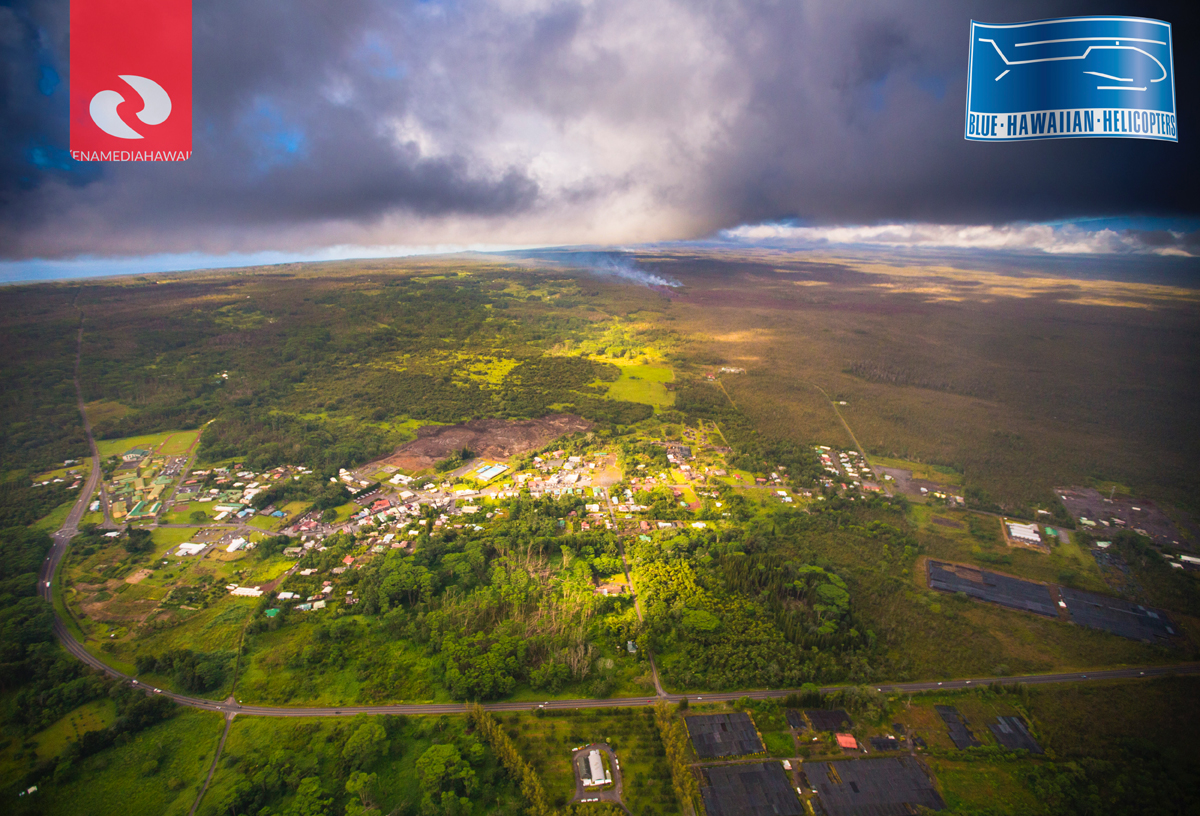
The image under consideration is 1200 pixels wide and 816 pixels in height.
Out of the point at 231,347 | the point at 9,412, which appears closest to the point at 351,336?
the point at 231,347

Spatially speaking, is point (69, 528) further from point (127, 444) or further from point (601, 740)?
point (601, 740)

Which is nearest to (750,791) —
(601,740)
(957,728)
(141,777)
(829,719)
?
(829,719)

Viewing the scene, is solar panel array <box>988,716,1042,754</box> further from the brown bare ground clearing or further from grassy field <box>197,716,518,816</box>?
the brown bare ground clearing

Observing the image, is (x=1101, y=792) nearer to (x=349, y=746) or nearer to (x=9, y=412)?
(x=349, y=746)

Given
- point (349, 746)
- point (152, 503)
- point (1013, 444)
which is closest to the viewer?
point (349, 746)

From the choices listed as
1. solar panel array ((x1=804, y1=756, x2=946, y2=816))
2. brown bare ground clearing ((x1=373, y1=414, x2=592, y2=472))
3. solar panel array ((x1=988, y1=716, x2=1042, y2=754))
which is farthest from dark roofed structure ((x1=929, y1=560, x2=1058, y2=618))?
brown bare ground clearing ((x1=373, y1=414, x2=592, y2=472))

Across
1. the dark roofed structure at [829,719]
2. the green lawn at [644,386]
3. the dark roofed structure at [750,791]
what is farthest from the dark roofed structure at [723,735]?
the green lawn at [644,386]
